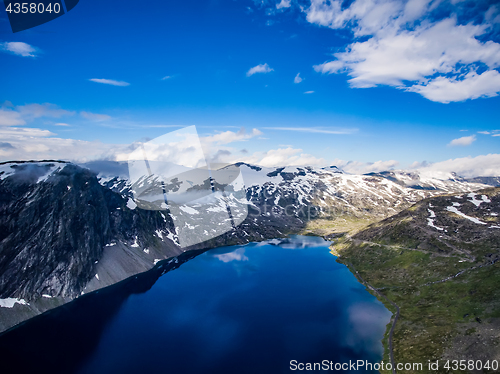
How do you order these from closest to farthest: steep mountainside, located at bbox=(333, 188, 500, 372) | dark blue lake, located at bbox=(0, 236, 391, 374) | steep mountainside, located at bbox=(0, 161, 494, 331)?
dark blue lake, located at bbox=(0, 236, 391, 374)
steep mountainside, located at bbox=(333, 188, 500, 372)
steep mountainside, located at bbox=(0, 161, 494, 331)

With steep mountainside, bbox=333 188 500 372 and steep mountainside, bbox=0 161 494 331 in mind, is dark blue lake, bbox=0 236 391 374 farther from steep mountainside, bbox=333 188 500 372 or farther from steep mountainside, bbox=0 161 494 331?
steep mountainside, bbox=0 161 494 331

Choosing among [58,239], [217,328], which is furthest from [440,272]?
[58,239]

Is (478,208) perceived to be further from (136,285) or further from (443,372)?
(136,285)

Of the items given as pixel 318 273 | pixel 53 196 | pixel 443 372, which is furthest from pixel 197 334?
pixel 53 196

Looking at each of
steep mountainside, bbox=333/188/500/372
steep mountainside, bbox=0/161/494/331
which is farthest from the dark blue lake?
steep mountainside, bbox=0/161/494/331

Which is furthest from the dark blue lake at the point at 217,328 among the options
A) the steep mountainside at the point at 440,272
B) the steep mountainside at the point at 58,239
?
the steep mountainside at the point at 58,239

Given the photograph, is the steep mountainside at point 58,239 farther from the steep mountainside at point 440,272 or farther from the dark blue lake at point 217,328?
the steep mountainside at point 440,272

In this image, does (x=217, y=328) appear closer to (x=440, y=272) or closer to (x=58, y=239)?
(x=58, y=239)
